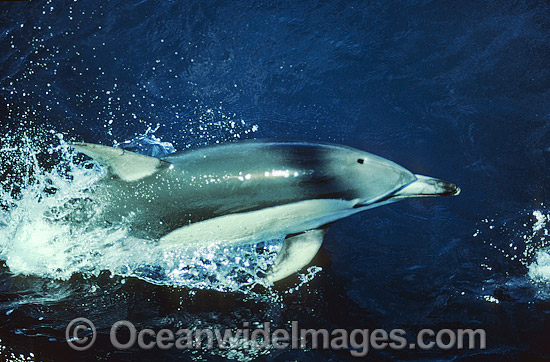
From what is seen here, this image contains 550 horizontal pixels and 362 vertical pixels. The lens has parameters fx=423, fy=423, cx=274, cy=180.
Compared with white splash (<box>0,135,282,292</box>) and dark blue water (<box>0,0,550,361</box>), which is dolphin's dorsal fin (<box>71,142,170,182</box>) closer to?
white splash (<box>0,135,282,292</box>)

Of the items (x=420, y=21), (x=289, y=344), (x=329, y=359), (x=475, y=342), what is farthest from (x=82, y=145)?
(x=420, y=21)

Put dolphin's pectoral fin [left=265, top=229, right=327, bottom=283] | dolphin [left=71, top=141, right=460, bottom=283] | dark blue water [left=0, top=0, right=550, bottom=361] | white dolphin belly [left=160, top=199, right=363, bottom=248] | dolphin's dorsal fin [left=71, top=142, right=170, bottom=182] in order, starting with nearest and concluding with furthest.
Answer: dolphin's dorsal fin [left=71, top=142, right=170, bottom=182]
dolphin [left=71, top=141, right=460, bottom=283]
white dolphin belly [left=160, top=199, right=363, bottom=248]
dark blue water [left=0, top=0, right=550, bottom=361]
dolphin's pectoral fin [left=265, top=229, right=327, bottom=283]

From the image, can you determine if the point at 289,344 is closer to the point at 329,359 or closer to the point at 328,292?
the point at 329,359

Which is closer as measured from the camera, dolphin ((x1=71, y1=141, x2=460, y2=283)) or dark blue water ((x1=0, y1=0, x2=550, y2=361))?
dolphin ((x1=71, y1=141, x2=460, y2=283))

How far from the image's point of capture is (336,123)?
226 inches

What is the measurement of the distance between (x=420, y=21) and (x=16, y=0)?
6385mm

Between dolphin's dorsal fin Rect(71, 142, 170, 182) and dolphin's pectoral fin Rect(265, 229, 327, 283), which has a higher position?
dolphin's dorsal fin Rect(71, 142, 170, 182)

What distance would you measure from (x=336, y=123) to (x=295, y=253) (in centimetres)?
211

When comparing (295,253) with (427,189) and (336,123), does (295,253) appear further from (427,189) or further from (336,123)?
(336,123)

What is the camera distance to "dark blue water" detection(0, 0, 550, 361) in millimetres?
4070

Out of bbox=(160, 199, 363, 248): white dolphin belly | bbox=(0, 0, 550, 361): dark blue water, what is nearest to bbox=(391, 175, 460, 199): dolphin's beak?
bbox=(160, 199, 363, 248): white dolphin belly

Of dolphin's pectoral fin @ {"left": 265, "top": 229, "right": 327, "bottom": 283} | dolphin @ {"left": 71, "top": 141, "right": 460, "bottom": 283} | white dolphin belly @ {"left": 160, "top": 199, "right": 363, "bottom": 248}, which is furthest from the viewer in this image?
dolphin's pectoral fin @ {"left": 265, "top": 229, "right": 327, "bottom": 283}

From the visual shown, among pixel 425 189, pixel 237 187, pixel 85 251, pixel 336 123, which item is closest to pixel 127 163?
pixel 237 187

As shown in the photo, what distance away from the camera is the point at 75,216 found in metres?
4.00
